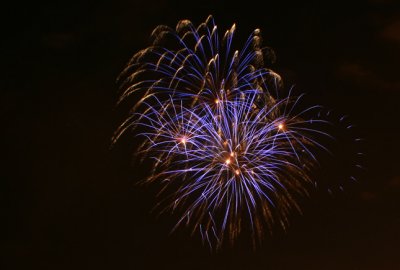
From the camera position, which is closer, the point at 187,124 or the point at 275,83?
the point at 275,83

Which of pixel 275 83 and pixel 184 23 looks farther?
pixel 184 23

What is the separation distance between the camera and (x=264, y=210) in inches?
802

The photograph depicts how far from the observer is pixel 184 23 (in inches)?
811

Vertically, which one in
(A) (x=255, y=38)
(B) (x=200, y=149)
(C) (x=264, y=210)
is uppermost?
(A) (x=255, y=38)

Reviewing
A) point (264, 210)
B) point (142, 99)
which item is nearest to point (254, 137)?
point (264, 210)

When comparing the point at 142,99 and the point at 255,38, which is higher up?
the point at 255,38

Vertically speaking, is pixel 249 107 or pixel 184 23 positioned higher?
pixel 184 23

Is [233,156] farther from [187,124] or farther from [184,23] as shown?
[184,23]

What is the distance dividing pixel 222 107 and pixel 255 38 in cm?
218

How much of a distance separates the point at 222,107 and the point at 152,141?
7.16 ft

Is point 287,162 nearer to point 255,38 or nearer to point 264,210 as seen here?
point 264,210

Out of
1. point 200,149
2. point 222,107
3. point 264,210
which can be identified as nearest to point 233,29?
point 222,107

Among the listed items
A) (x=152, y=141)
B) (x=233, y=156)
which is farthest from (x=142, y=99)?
(x=233, y=156)

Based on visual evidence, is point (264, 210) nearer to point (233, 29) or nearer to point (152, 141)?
point (152, 141)
